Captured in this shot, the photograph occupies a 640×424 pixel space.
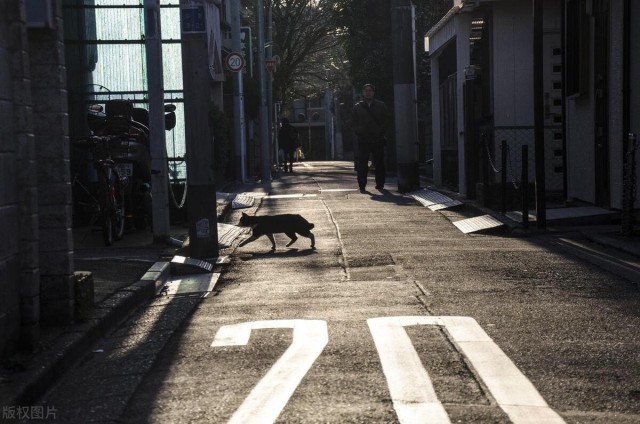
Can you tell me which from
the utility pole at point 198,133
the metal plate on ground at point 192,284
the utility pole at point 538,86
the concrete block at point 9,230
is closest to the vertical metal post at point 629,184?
the utility pole at point 538,86

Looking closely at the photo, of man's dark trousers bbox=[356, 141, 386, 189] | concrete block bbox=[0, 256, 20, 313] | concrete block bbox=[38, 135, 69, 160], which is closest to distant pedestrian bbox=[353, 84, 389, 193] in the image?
man's dark trousers bbox=[356, 141, 386, 189]

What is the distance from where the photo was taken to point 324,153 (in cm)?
9288

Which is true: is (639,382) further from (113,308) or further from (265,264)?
(265,264)

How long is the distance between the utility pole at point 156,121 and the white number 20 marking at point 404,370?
5.15 meters

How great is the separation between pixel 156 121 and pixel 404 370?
7.32 metres

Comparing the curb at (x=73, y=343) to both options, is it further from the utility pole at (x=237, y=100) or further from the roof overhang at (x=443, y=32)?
the utility pole at (x=237, y=100)

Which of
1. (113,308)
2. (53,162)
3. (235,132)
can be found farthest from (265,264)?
(235,132)

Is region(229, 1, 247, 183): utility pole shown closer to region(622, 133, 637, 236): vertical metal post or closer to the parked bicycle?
the parked bicycle

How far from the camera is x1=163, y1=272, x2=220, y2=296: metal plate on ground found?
9242 mm

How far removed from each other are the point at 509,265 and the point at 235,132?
20731 mm

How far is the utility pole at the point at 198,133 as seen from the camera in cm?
1112

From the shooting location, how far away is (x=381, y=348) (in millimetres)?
6137

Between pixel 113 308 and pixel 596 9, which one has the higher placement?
pixel 596 9

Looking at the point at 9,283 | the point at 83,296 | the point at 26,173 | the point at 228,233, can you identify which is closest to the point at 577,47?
the point at 228,233
